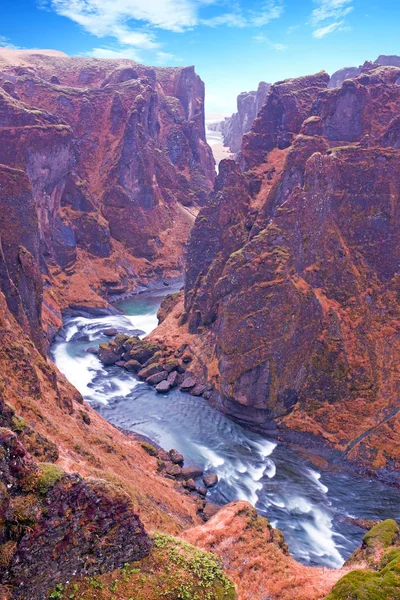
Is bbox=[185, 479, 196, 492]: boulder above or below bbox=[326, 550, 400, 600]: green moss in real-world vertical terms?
below

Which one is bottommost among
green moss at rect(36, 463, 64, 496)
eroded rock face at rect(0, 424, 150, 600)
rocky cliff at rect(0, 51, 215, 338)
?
eroded rock face at rect(0, 424, 150, 600)

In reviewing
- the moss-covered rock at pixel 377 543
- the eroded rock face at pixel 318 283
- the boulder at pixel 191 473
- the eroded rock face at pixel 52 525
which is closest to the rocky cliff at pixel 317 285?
the eroded rock face at pixel 318 283

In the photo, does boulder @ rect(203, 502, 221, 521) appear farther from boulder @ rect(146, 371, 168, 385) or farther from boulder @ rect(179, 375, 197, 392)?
boulder @ rect(146, 371, 168, 385)

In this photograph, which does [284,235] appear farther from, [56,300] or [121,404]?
[56,300]

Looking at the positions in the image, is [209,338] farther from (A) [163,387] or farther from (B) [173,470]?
(B) [173,470]

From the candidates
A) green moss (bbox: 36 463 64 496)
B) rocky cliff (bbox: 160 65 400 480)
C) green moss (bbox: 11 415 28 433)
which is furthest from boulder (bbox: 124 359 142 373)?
green moss (bbox: 36 463 64 496)

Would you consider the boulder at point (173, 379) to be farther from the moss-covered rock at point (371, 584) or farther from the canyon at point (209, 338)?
the moss-covered rock at point (371, 584)

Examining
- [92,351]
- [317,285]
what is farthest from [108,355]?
[317,285]
